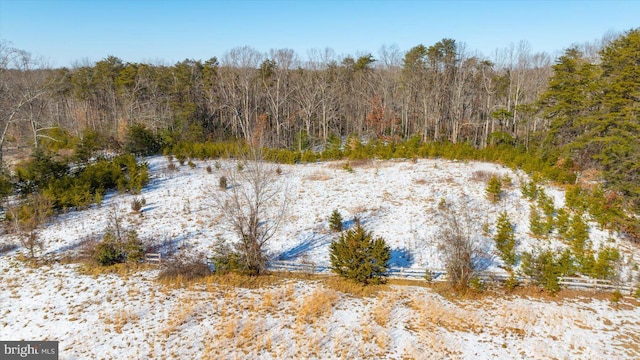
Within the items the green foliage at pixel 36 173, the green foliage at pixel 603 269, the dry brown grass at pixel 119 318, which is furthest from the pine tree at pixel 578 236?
the green foliage at pixel 36 173

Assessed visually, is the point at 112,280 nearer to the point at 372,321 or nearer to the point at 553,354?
the point at 372,321

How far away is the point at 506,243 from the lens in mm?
19125

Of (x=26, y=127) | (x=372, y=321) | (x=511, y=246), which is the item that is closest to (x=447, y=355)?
(x=372, y=321)

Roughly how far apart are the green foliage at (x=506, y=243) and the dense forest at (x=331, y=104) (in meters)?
9.73

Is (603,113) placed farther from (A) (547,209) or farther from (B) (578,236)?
(B) (578,236)

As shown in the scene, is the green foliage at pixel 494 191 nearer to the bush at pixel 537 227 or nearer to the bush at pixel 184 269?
the bush at pixel 537 227

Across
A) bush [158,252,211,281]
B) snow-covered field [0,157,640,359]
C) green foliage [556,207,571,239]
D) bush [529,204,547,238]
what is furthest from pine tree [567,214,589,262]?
bush [158,252,211,281]

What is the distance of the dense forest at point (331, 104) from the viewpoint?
2786 centimetres

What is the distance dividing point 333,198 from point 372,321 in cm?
1310

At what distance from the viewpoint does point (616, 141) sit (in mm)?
22688

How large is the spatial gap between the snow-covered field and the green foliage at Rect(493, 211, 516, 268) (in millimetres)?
591

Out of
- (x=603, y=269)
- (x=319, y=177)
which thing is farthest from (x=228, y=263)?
(x=603, y=269)

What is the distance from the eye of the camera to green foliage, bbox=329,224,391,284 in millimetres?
16188

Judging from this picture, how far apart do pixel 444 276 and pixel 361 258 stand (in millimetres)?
4425
